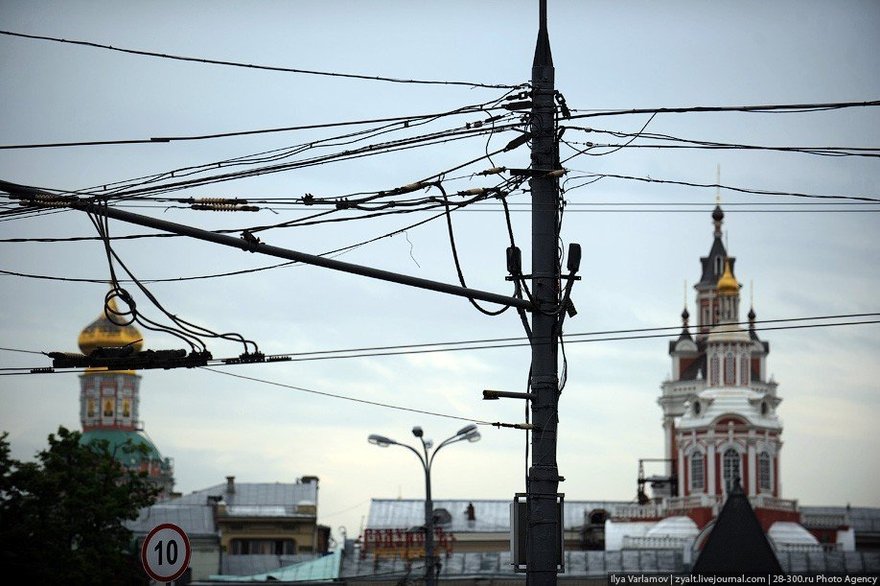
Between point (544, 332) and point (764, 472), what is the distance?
328 ft

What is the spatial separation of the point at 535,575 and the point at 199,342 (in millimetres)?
3854

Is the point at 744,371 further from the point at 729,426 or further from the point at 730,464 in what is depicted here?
the point at 730,464

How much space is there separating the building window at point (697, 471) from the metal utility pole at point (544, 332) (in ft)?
325

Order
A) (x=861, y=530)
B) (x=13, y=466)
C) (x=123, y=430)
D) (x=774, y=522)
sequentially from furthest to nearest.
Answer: (x=123, y=430), (x=861, y=530), (x=774, y=522), (x=13, y=466)

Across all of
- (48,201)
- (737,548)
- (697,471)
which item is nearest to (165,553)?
(48,201)

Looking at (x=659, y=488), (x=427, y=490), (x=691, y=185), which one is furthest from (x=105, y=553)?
(x=659, y=488)

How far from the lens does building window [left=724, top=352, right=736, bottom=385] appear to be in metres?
114

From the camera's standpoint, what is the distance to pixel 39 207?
15172mm

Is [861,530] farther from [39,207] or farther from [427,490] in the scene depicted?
[39,207]

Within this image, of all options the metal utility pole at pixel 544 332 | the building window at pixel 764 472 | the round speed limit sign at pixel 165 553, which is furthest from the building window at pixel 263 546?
the metal utility pole at pixel 544 332

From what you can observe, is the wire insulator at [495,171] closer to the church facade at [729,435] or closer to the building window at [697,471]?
the church facade at [729,435]

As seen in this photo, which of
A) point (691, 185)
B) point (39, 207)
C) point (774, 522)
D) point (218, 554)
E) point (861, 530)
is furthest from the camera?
point (861, 530)

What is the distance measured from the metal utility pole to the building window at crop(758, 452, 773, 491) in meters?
99.2

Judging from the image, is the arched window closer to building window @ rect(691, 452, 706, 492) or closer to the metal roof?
building window @ rect(691, 452, 706, 492)
